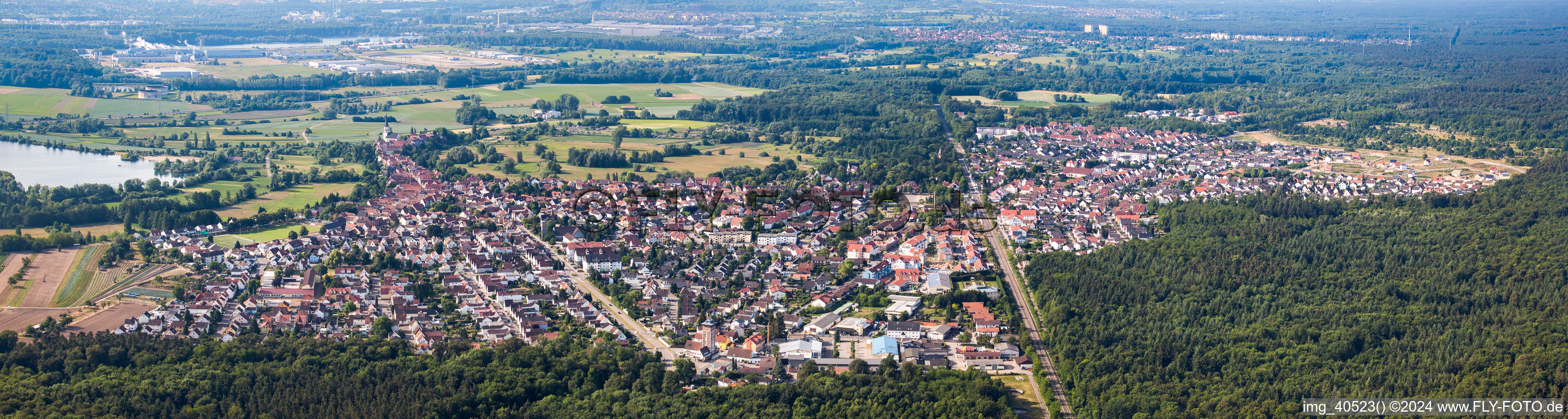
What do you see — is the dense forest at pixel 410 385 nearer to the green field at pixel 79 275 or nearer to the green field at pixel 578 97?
the green field at pixel 79 275

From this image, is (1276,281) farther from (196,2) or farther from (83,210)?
(196,2)

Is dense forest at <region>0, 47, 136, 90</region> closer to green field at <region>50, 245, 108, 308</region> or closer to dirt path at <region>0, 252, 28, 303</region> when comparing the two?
dirt path at <region>0, 252, 28, 303</region>

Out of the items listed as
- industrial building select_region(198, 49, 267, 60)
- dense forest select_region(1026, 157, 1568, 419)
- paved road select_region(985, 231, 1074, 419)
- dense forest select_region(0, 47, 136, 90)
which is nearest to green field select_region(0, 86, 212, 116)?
dense forest select_region(0, 47, 136, 90)

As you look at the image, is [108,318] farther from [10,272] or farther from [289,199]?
[289,199]

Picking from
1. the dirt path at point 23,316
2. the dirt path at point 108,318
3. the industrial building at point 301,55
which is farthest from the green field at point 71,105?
the dirt path at point 108,318

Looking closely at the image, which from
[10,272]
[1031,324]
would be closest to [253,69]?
[10,272]

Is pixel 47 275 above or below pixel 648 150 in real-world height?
below
